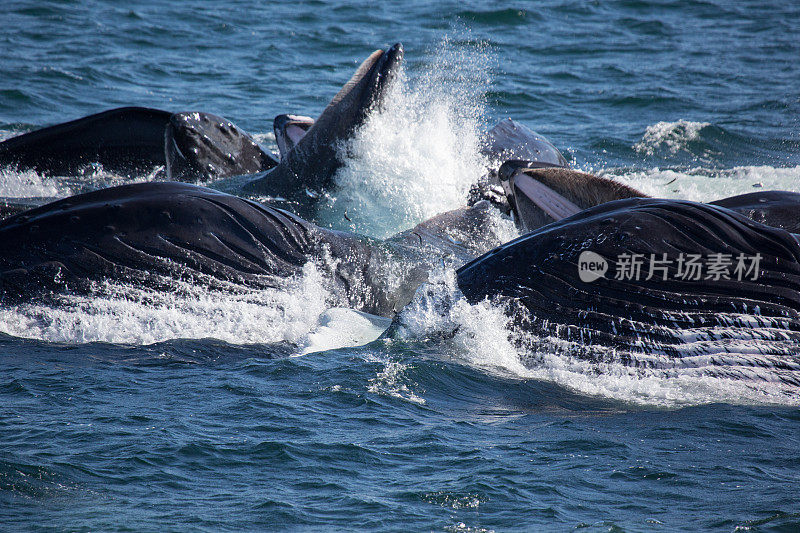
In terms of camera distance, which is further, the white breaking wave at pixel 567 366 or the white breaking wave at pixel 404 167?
the white breaking wave at pixel 404 167

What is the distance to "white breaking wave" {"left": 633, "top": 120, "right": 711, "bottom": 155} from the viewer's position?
57.1 feet

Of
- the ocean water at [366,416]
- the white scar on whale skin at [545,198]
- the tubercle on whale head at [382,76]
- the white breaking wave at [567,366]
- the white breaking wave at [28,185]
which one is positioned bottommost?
the ocean water at [366,416]

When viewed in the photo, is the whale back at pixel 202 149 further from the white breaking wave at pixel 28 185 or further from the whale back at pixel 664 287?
the whale back at pixel 664 287

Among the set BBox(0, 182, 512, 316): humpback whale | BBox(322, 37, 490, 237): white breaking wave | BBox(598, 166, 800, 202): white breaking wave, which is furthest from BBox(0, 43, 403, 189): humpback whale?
BBox(598, 166, 800, 202): white breaking wave

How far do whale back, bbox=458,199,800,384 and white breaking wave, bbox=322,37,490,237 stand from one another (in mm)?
3550

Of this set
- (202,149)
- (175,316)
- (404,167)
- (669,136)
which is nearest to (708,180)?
(669,136)

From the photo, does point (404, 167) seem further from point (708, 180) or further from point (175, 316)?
point (708, 180)

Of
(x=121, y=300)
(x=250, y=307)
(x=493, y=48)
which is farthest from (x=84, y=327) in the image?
(x=493, y=48)

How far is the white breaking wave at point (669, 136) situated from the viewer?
17.4 metres

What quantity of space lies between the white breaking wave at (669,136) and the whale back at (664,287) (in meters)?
11.6

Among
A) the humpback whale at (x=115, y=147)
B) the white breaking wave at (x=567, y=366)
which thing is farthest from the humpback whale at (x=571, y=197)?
the humpback whale at (x=115, y=147)

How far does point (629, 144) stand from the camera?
691 inches

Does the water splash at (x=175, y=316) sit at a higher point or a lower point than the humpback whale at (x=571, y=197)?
lower

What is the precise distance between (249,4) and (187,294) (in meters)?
24.0
